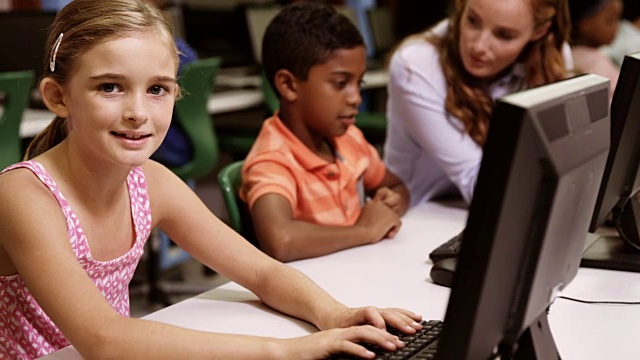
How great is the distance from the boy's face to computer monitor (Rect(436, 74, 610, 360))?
2.80 ft

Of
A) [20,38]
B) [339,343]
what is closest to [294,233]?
[339,343]

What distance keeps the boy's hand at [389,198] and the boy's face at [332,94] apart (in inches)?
7.5

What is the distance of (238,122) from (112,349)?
361 cm

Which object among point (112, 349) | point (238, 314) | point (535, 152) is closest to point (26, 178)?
point (112, 349)

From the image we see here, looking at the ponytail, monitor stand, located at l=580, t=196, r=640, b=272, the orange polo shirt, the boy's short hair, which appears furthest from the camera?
the boy's short hair

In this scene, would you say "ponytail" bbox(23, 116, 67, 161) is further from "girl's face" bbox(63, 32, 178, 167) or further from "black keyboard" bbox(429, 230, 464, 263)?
"black keyboard" bbox(429, 230, 464, 263)

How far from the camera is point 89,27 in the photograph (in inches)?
43.3

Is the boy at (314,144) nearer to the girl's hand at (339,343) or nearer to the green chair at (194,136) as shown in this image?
the girl's hand at (339,343)

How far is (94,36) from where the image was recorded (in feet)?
3.59

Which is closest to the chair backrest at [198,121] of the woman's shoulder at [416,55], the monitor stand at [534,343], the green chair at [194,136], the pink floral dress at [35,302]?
the green chair at [194,136]

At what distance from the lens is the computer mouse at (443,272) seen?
1357mm

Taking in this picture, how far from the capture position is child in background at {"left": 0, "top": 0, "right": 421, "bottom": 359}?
0.99 meters

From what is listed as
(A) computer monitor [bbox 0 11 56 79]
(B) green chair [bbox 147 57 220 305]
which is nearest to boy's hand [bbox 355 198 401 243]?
(B) green chair [bbox 147 57 220 305]

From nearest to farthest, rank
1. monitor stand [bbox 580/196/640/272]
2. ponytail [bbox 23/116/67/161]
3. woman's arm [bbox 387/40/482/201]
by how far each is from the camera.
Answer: ponytail [bbox 23/116/67/161], monitor stand [bbox 580/196/640/272], woman's arm [bbox 387/40/482/201]
